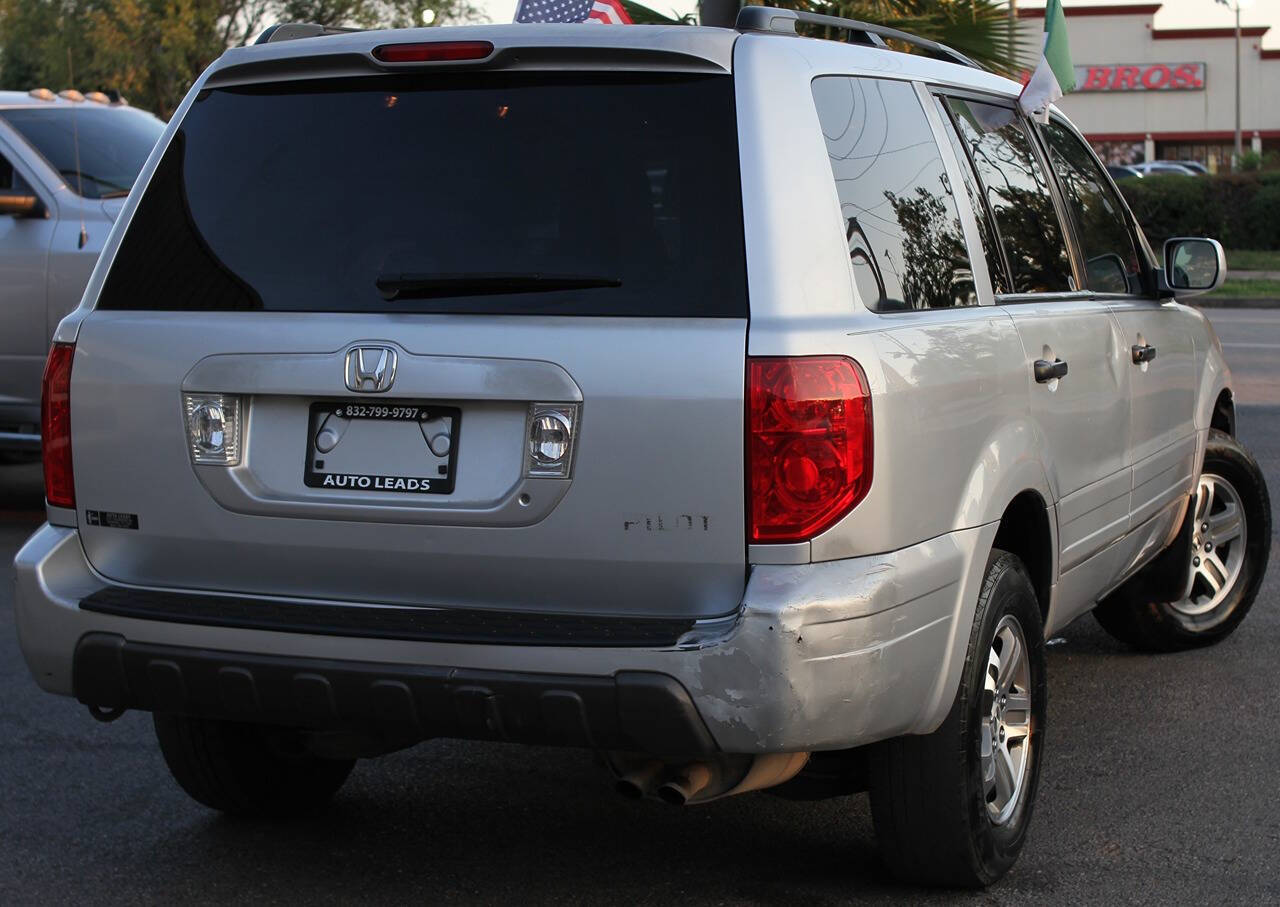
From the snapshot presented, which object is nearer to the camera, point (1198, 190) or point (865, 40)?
point (865, 40)

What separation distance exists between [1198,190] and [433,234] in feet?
105

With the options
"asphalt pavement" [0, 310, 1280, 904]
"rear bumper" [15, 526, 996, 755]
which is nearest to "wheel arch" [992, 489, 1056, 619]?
"rear bumper" [15, 526, 996, 755]

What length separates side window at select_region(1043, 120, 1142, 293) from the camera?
17.0ft

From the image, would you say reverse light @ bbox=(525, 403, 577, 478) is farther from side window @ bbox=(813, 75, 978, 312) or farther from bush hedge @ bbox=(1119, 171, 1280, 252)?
bush hedge @ bbox=(1119, 171, 1280, 252)

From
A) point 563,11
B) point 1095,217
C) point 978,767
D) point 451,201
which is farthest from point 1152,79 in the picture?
point 451,201

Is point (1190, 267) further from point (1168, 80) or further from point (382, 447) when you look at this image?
point (1168, 80)

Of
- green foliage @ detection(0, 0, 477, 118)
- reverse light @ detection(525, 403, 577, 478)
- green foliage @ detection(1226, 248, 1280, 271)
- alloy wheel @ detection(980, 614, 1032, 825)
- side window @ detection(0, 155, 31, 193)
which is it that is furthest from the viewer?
green foliage @ detection(0, 0, 477, 118)

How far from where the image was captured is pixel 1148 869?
165 inches

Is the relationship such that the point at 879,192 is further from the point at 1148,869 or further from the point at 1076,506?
the point at 1148,869

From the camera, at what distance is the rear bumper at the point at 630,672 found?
3297 mm

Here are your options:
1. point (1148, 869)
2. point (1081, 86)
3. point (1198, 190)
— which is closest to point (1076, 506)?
point (1148, 869)

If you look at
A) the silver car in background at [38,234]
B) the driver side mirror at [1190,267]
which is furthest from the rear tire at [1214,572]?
the silver car in background at [38,234]

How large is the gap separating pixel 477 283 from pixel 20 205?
610 centimetres

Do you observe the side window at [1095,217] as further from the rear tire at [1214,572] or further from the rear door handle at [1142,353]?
the rear tire at [1214,572]
